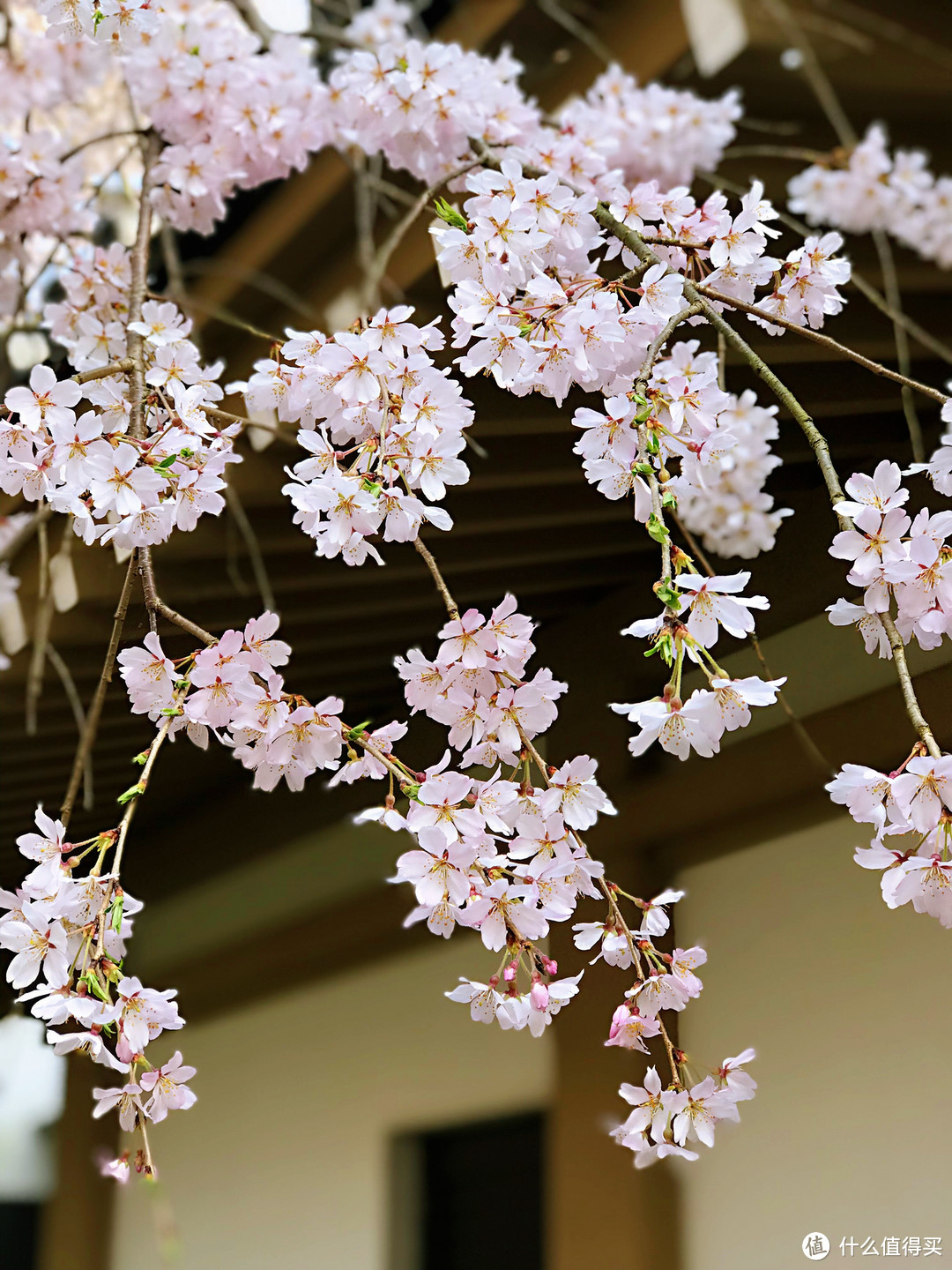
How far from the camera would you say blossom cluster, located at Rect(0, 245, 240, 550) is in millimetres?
878

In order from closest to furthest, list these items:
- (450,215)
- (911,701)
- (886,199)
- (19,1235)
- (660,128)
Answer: (911,701)
(450,215)
(660,128)
(886,199)
(19,1235)

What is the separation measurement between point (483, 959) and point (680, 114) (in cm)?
141

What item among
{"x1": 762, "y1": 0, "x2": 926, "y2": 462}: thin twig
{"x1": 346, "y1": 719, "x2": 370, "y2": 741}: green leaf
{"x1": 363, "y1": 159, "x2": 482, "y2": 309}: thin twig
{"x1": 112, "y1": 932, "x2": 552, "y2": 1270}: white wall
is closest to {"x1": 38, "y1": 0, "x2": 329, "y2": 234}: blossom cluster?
{"x1": 363, "y1": 159, "x2": 482, "y2": 309}: thin twig

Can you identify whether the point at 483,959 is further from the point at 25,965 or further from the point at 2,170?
the point at 2,170

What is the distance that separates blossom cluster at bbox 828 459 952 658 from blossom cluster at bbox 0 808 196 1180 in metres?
0.53

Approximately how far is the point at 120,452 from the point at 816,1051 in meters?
1.21

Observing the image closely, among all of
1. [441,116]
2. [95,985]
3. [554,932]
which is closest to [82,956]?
[95,985]

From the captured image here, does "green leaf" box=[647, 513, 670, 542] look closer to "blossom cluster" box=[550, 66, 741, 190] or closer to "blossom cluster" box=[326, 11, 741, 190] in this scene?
"blossom cluster" box=[326, 11, 741, 190]

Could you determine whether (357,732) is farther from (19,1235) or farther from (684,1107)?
(19,1235)

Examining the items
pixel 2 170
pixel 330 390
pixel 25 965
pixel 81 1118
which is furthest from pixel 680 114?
pixel 81 1118

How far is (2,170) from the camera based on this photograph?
5.18 feet

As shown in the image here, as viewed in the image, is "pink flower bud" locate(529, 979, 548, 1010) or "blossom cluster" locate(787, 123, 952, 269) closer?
"pink flower bud" locate(529, 979, 548, 1010)

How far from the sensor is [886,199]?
209cm

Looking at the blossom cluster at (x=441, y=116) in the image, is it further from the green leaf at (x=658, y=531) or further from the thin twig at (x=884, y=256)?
the green leaf at (x=658, y=531)
